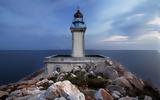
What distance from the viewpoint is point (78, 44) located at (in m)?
31.7

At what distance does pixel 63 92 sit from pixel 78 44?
16858mm

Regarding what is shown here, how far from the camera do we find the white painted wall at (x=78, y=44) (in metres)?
31.7

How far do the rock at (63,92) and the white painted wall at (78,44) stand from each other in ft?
52.6

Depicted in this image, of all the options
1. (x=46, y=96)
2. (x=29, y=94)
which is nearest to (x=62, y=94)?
(x=46, y=96)

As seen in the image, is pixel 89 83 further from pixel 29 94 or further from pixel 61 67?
pixel 61 67

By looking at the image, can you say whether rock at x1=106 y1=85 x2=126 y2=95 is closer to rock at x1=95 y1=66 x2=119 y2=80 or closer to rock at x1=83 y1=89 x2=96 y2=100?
rock at x1=83 y1=89 x2=96 y2=100

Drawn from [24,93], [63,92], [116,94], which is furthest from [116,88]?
[24,93]

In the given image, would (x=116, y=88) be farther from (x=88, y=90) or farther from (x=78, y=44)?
(x=78, y=44)

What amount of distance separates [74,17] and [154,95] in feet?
55.9

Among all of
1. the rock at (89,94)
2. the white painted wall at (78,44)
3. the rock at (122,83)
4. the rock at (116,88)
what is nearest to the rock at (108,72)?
the rock at (122,83)

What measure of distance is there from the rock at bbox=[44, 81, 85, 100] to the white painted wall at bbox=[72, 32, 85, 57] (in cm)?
1604

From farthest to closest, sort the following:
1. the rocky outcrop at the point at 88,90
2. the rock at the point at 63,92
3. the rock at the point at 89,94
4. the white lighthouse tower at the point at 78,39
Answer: the white lighthouse tower at the point at 78,39 → the rock at the point at 89,94 → the rocky outcrop at the point at 88,90 → the rock at the point at 63,92

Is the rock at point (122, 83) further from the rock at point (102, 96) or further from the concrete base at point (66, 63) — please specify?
the concrete base at point (66, 63)

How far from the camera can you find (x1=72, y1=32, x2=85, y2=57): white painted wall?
104 ft
